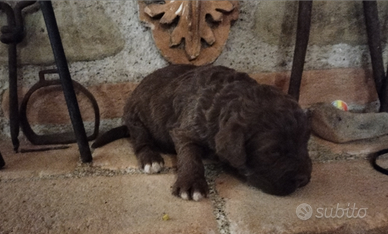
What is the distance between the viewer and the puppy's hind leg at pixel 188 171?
1.02 meters

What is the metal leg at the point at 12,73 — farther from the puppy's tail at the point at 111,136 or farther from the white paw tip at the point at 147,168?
the white paw tip at the point at 147,168

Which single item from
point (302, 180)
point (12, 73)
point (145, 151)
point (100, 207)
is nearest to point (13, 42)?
point (12, 73)

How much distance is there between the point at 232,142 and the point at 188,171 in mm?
165

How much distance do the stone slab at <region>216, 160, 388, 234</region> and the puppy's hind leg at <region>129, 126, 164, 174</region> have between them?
214 mm

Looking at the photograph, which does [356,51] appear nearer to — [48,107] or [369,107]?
[369,107]

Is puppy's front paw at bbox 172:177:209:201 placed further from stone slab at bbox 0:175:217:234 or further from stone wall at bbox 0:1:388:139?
stone wall at bbox 0:1:388:139

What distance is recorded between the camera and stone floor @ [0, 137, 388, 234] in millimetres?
894

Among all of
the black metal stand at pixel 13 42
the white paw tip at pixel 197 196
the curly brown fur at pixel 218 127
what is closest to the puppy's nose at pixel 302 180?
the curly brown fur at pixel 218 127

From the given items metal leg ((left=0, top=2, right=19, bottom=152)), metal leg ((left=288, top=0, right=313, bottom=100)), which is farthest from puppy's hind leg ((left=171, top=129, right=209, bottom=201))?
metal leg ((left=0, top=2, right=19, bottom=152))

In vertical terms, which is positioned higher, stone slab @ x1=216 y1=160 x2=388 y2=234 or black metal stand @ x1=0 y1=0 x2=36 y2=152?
black metal stand @ x1=0 y1=0 x2=36 y2=152

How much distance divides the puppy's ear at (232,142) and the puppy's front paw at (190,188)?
0.34 ft

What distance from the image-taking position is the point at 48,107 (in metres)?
1.44

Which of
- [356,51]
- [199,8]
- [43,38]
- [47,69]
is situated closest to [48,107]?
[47,69]

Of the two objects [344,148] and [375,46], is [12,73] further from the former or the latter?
[375,46]
